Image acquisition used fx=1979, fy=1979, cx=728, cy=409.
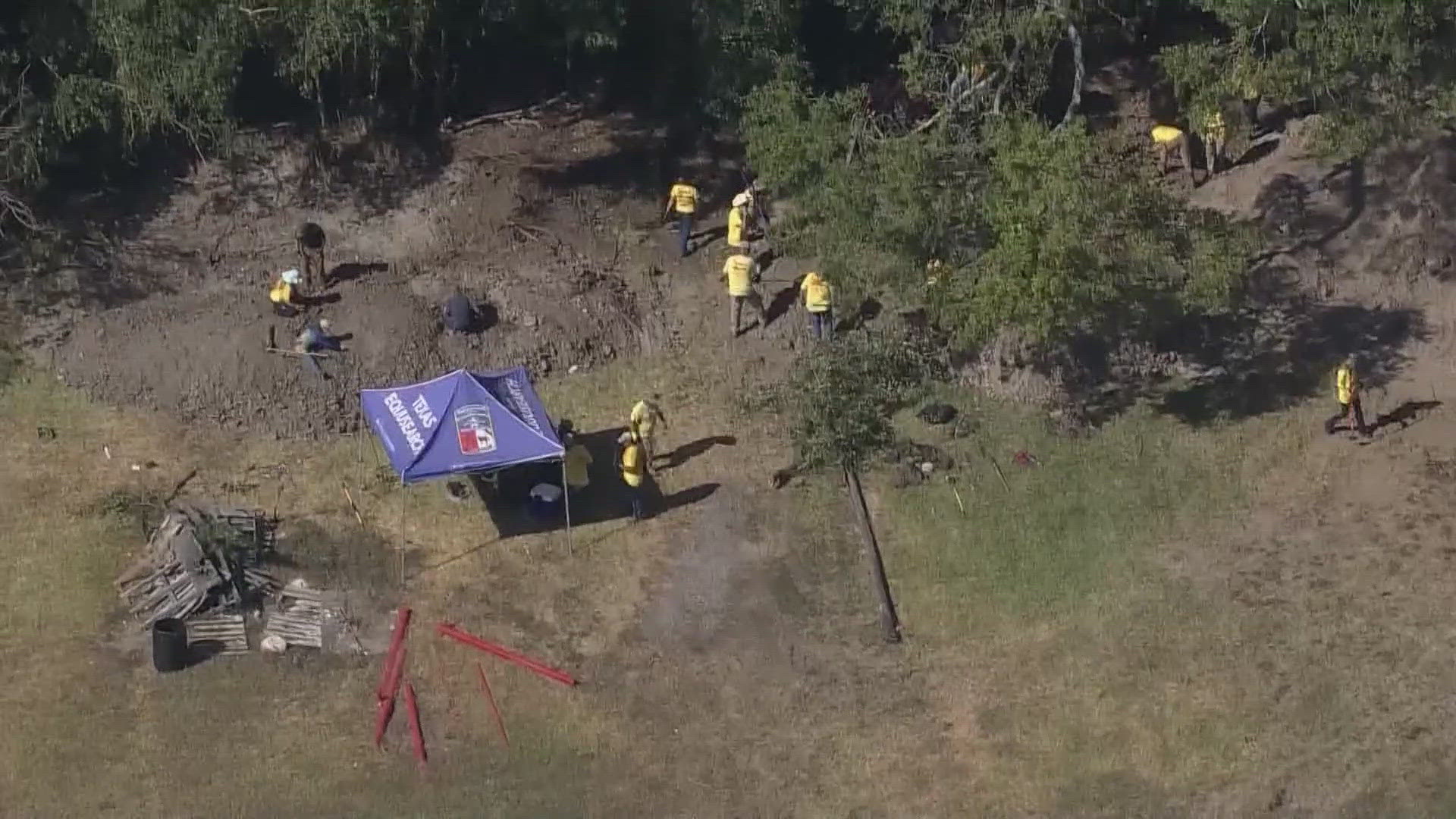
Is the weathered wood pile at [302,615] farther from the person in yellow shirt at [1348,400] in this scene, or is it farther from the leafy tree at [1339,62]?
the leafy tree at [1339,62]

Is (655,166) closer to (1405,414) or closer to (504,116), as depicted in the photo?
(504,116)

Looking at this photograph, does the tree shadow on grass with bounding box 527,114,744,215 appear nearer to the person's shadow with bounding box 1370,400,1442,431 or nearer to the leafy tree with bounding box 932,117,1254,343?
the leafy tree with bounding box 932,117,1254,343

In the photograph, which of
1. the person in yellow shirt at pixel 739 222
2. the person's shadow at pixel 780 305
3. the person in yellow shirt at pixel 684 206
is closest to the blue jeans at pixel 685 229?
the person in yellow shirt at pixel 684 206

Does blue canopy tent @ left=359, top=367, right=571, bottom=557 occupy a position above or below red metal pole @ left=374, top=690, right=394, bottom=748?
above

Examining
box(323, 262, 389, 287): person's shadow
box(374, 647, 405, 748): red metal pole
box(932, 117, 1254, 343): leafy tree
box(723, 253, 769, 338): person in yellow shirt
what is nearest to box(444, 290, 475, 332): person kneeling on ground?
box(323, 262, 389, 287): person's shadow

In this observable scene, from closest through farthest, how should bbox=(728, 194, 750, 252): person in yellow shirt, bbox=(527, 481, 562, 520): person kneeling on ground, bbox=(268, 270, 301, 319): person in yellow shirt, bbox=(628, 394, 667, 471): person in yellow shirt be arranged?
1. bbox=(527, 481, 562, 520): person kneeling on ground
2. bbox=(628, 394, 667, 471): person in yellow shirt
3. bbox=(268, 270, 301, 319): person in yellow shirt
4. bbox=(728, 194, 750, 252): person in yellow shirt

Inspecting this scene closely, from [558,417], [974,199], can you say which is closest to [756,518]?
[558,417]
